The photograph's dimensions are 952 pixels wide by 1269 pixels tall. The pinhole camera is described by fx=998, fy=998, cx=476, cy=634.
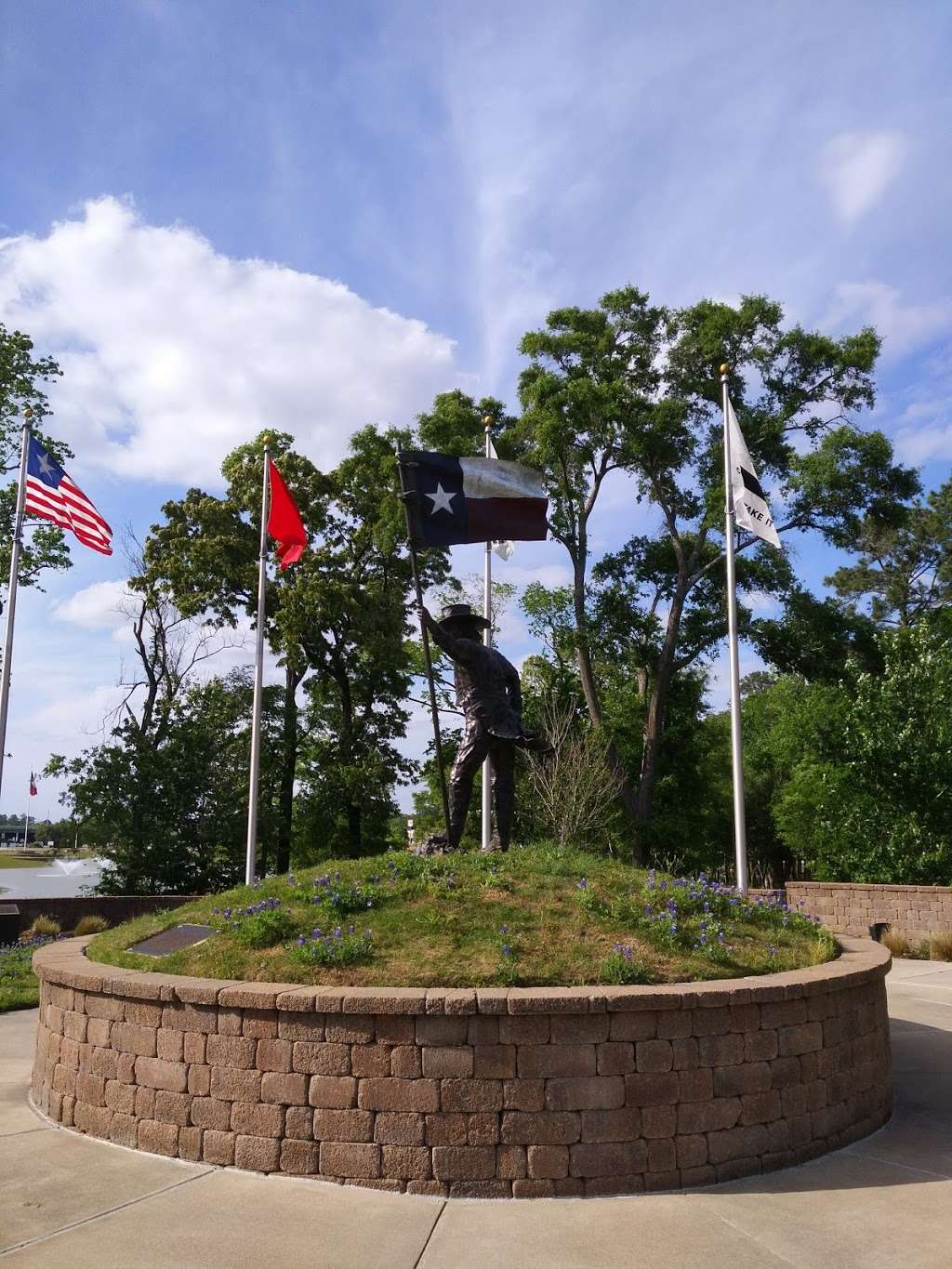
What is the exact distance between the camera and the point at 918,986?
1319cm

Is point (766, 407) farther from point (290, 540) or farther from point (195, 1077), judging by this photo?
point (195, 1077)

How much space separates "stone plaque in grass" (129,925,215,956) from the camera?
7570mm

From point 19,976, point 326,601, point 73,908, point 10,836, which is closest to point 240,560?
point 326,601

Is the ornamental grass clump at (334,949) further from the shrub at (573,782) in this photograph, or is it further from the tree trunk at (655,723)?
the tree trunk at (655,723)

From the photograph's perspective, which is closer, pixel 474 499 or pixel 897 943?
pixel 474 499

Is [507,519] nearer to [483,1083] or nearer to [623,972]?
[623,972]

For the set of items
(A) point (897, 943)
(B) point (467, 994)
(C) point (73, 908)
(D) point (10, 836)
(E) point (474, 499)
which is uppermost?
(E) point (474, 499)

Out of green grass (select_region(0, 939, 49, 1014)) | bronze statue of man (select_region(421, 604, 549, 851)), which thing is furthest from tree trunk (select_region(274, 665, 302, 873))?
bronze statue of man (select_region(421, 604, 549, 851))

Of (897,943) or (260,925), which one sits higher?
(260,925)

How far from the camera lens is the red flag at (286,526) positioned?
635 inches

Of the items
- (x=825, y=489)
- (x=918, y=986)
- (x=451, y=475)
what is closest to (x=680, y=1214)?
(x=451, y=475)

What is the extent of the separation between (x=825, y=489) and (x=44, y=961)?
2197cm

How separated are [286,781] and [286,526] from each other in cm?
1481

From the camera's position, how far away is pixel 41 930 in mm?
17812
